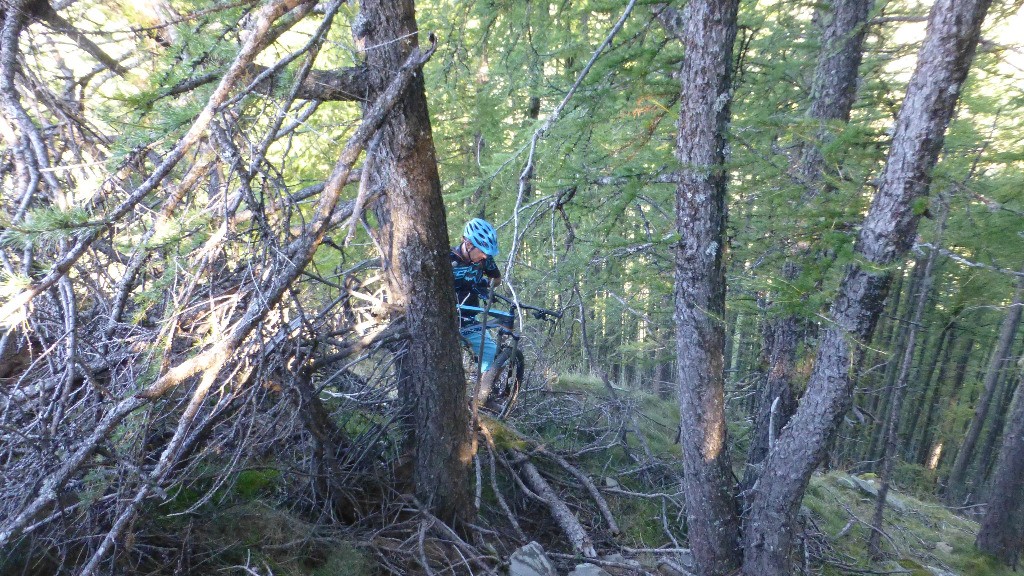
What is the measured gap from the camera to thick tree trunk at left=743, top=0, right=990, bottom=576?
3.09m

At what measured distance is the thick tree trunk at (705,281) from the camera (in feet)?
11.6

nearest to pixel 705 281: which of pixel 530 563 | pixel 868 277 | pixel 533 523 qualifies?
pixel 868 277

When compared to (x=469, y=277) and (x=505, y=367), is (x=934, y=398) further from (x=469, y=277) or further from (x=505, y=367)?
(x=469, y=277)

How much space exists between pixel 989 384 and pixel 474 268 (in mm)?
14442

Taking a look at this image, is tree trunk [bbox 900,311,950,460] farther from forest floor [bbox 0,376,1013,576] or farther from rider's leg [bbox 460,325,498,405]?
rider's leg [bbox 460,325,498,405]

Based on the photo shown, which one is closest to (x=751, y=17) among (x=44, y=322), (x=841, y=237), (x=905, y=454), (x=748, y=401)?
(x=841, y=237)

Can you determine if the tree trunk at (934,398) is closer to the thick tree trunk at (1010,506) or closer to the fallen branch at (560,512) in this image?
the thick tree trunk at (1010,506)

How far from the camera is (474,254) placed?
5324 mm

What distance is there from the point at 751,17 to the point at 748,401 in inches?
473

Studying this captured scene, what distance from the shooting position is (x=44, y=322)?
3213mm

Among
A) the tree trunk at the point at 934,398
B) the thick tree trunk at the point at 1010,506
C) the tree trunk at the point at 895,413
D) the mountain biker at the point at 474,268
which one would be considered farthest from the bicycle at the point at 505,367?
the tree trunk at the point at 934,398

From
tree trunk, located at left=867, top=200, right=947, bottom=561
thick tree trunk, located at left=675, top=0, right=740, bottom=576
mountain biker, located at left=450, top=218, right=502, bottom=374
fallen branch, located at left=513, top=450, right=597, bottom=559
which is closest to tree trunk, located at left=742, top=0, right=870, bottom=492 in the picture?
tree trunk, located at left=867, top=200, right=947, bottom=561

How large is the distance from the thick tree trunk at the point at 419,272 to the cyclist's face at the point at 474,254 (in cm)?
160

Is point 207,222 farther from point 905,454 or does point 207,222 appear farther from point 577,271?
point 905,454
